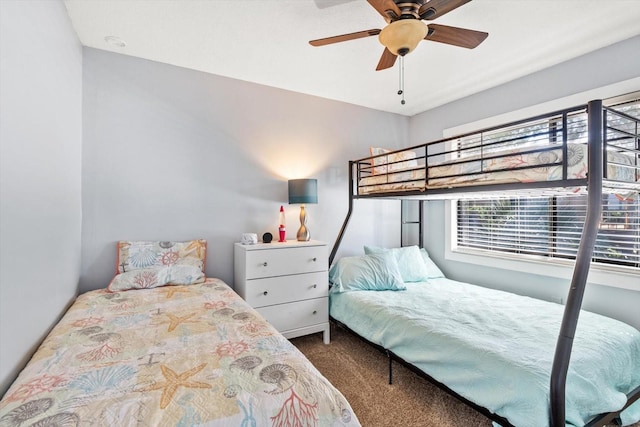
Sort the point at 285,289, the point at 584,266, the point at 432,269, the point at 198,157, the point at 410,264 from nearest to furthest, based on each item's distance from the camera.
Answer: the point at 584,266 → the point at 285,289 → the point at 198,157 → the point at 410,264 → the point at 432,269

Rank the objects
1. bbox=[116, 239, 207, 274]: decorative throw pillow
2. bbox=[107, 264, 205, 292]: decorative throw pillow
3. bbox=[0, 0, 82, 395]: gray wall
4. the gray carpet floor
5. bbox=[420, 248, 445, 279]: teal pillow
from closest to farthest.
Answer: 1. bbox=[0, 0, 82, 395]: gray wall
2. the gray carpet floor
3. bbox=[107, 264, 205, 292]: decorative throw pillow
4. bbox=[116, 239, 207, 274]: decorative throw pillow
5. bbox=[420, 248, 445, 279]: teal pillow

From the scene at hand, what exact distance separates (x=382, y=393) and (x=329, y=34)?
2.56 m

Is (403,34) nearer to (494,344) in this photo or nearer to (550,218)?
(494,344)

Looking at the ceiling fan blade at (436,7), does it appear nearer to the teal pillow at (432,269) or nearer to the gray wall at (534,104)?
the gray wall at (534,104)

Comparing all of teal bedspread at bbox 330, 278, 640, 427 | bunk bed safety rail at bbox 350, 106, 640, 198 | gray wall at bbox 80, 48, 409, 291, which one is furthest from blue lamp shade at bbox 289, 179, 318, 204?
teal bedspread at bbox 330, 278, 640, 427

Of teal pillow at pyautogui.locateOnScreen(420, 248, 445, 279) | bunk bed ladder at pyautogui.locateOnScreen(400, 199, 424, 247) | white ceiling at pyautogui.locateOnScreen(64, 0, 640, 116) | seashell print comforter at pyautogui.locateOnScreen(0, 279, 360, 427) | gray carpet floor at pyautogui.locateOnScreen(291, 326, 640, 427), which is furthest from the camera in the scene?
bunk bed ladder at pyautogui.locateOnScreen(400, 199, 424, 247)

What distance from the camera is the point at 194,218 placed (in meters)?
2.73

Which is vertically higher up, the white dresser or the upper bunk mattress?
the upper bunk mattress

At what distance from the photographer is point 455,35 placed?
1710 mm

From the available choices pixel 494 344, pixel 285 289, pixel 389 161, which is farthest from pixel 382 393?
pixel 389 161

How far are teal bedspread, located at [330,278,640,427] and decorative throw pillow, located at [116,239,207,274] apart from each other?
4.67 feet

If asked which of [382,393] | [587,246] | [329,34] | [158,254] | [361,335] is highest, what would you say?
[329,34]

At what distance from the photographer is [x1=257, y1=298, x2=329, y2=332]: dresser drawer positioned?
2.58 meters

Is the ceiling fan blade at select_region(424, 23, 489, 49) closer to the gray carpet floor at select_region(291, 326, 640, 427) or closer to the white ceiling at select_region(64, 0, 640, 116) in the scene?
the white ceiling at select_region(64, 0, 640, 116)
